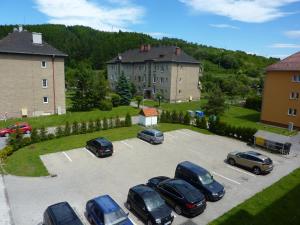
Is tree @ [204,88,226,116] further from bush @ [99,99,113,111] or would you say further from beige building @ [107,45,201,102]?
bush @ [99,99,113,111]

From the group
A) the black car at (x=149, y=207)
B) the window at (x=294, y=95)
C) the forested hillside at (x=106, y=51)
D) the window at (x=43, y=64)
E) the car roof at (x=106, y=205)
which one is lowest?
the black car at (x=149, y=207)

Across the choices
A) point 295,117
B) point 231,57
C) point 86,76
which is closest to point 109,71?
point 86,76

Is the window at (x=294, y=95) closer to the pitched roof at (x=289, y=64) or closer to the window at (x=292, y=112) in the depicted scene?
the window at (x=292, y=112)

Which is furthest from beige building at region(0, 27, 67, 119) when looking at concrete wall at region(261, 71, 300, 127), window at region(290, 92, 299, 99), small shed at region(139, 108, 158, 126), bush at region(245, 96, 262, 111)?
bush at region(245, 96, 262, 111)

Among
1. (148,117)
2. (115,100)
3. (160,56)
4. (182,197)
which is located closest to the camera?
(182,197)

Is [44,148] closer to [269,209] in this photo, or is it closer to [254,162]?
[254,162]

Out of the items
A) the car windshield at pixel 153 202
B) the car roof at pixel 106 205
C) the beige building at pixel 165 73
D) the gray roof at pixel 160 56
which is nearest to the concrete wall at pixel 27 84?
the beige building at pixel 165 73

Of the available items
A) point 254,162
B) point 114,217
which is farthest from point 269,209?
point 114,217
